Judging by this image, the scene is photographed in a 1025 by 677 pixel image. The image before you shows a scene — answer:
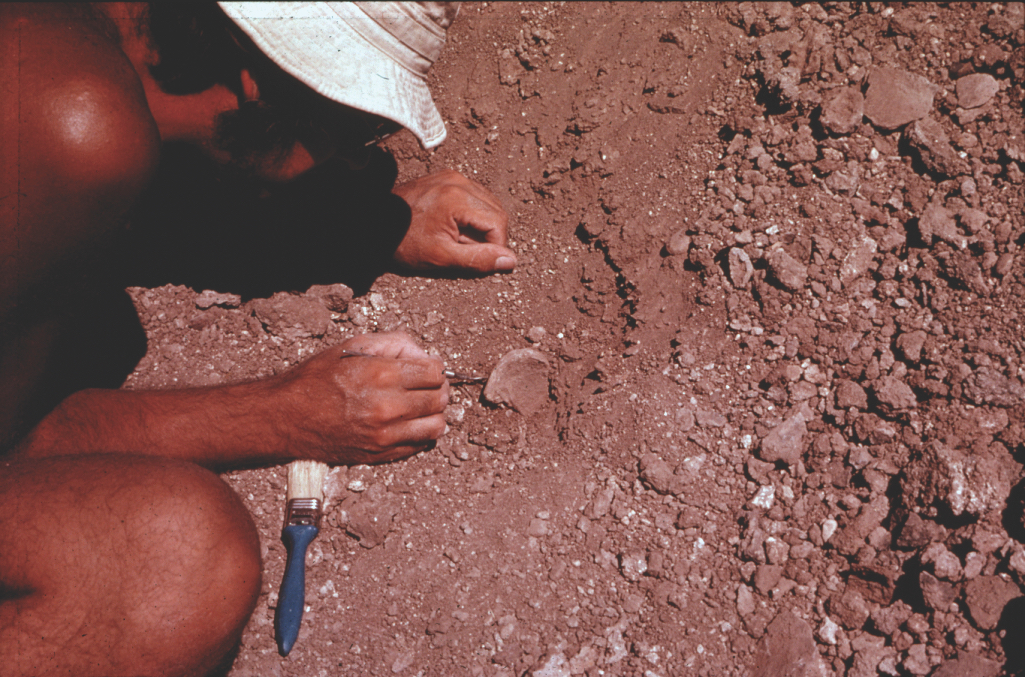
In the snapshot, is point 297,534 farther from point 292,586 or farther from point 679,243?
point 679,243

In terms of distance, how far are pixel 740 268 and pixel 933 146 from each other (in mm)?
533

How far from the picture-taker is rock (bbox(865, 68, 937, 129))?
1.47 metres

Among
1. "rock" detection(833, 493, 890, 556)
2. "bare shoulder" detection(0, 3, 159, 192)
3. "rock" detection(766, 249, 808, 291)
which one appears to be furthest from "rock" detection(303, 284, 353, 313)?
"rock" detection(833, 493, 890, 556)

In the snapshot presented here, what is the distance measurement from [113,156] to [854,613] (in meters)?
1.76

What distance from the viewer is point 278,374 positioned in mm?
1692

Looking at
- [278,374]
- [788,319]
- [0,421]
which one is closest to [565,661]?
[788,319]

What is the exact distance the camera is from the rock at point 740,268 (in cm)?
144

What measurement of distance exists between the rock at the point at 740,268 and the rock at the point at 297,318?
3.60ft

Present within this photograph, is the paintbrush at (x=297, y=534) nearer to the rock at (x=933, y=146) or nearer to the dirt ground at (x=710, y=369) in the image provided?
the dirt ground at (x=710, y=369)

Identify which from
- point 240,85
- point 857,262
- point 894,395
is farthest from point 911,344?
point 240,85

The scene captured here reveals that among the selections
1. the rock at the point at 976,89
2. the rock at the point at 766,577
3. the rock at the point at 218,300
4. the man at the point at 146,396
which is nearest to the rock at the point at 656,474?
the rock at the point at 766,577

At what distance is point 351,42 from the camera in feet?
3.85

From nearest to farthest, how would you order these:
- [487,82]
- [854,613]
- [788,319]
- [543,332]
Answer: [854,613] → [788,319] → [543,332] → [487,82]

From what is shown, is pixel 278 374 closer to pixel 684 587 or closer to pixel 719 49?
Answer: pixel 684 587
